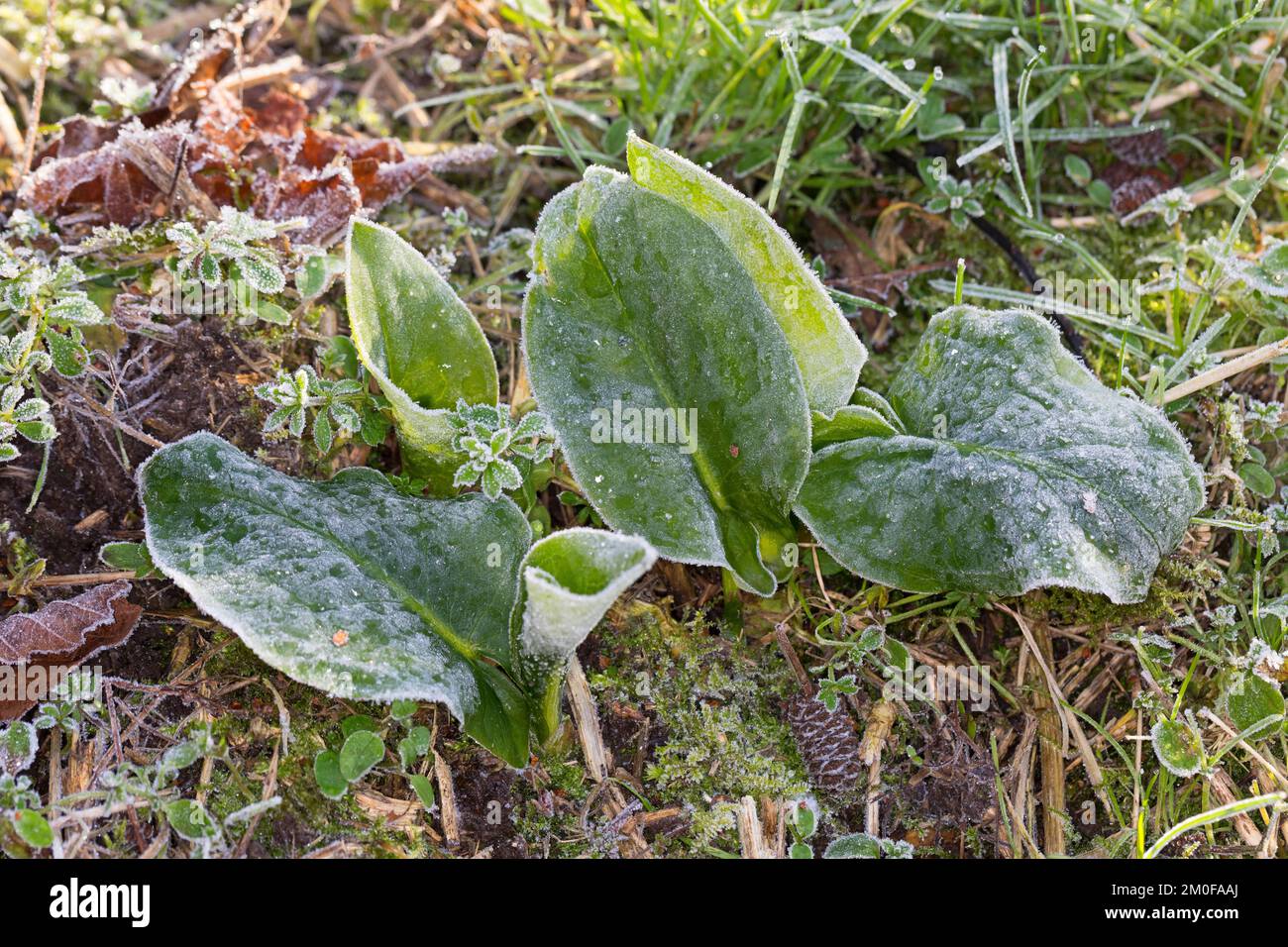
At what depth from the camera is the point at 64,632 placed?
1866 mm

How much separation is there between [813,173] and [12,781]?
2256mm

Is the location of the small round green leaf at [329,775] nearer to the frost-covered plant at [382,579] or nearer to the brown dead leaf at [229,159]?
the frost-covered plant at [382,579]

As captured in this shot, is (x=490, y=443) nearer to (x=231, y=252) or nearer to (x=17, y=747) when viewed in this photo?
(x=231, y=252)

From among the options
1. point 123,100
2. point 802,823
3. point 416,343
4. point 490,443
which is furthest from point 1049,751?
point 123,100

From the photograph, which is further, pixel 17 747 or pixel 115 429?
pixel 115 429

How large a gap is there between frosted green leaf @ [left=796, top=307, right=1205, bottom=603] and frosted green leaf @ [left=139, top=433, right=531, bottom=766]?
2.09ft

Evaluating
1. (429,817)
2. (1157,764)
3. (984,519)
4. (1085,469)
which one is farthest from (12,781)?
(1157,764)

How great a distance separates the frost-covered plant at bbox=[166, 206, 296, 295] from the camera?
2055 millimetres

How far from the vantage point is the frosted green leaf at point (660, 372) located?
6.02 feet

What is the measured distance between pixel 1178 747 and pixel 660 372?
1193 millimetres

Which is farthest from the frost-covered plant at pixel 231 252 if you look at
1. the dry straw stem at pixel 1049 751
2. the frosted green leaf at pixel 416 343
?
the dry straw stem at pixel 1049 751

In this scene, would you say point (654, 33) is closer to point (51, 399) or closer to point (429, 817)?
point (51, 399)
